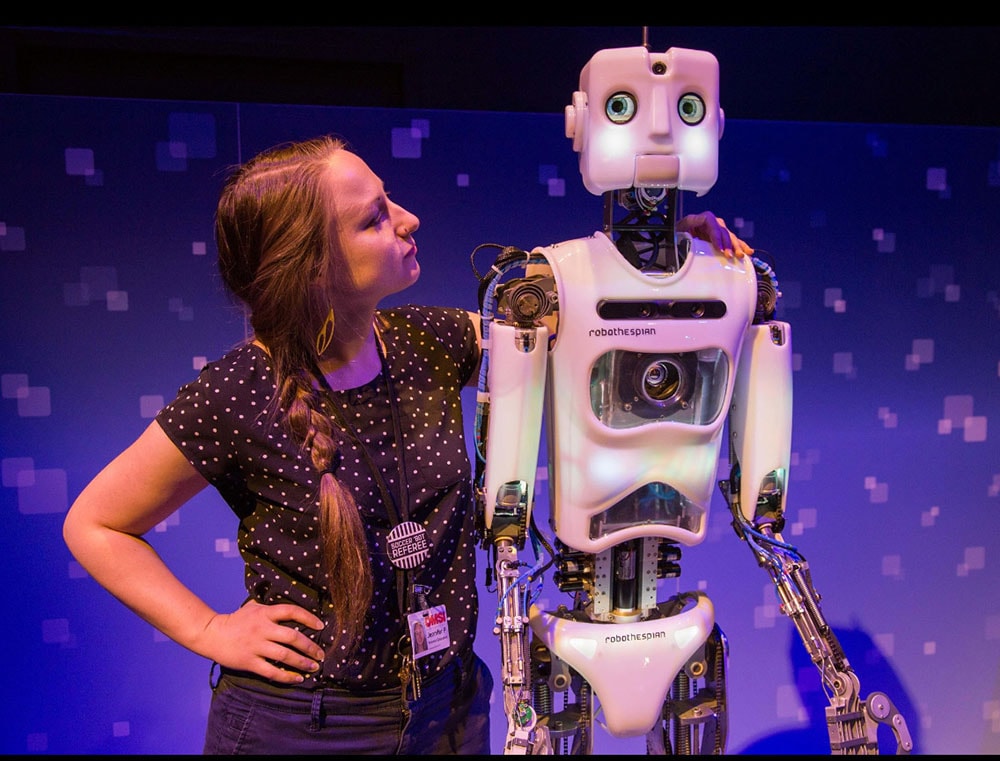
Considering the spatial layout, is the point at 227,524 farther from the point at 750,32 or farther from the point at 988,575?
the point at 988,575

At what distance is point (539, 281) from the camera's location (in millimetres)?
1422

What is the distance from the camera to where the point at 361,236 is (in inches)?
53.6

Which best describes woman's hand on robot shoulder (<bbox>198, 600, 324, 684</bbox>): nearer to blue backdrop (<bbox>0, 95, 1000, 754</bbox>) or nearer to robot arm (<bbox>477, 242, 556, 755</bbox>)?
robot arm (<bbox>477, 242, 556, 755</bbox>)

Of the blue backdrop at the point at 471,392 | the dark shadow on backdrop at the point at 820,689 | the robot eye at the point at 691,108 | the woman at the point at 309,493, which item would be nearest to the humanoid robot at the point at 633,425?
the robot eye at the point at 691,108

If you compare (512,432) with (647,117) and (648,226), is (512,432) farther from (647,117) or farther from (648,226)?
(647,117)

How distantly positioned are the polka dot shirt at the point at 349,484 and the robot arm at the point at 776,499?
0.53 meters

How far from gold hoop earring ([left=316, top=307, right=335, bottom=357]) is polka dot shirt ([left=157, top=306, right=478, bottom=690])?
0.08 metres

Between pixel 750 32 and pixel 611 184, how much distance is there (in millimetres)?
1117

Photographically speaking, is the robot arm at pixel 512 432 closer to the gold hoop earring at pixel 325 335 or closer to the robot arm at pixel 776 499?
the gold hoop earring at pixel 325 335

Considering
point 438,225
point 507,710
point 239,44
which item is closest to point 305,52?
point 239,44

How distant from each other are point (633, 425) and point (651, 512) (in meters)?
0.19

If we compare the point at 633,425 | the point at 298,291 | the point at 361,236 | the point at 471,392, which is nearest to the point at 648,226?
the point at 633,425

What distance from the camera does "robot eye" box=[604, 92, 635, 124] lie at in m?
1.39

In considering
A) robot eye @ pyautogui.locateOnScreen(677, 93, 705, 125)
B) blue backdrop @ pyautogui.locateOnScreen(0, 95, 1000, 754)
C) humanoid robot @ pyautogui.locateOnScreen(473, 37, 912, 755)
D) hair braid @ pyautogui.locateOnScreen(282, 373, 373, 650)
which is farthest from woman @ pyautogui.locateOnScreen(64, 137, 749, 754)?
blue backdrop @ pyautogui.locateOnScreen(0, 95, 1000, 754)
